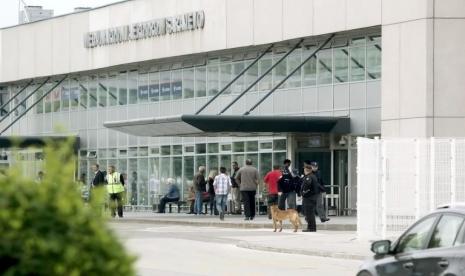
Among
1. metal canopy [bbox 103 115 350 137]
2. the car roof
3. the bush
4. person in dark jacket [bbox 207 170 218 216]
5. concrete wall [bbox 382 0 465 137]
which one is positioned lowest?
person in dark jacket [bbox 207 170 218 216]

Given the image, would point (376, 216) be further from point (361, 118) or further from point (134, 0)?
point (134, 0)

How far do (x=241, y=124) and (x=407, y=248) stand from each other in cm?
2751

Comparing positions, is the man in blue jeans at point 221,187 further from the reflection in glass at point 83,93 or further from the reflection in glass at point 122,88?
the reflection in glass at point 83,93

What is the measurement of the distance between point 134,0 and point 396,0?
15.1m

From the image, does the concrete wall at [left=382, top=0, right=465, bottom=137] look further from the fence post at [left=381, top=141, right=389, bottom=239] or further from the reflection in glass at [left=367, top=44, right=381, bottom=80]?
the fence post at [left=381, top=141, right=389, bottom=239]

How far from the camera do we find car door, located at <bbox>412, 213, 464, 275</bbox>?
10.4 meters

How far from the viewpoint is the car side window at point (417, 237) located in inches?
427

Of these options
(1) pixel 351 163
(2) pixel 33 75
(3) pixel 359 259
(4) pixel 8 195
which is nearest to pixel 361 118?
(1) pixel 351 163

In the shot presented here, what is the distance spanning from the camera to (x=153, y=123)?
129ft

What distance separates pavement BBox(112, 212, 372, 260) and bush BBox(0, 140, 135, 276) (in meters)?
16.8

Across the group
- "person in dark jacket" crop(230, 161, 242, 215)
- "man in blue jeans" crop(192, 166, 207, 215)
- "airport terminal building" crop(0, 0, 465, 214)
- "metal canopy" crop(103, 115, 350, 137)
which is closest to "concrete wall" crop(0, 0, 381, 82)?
"airport terminal building" crop(0, 0, 465, 214)

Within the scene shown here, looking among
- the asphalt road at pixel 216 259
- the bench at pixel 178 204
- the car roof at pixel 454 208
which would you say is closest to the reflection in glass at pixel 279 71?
the bench at pixel 178 204

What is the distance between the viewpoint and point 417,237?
11.0m

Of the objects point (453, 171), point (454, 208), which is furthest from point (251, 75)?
point (454, 208)
